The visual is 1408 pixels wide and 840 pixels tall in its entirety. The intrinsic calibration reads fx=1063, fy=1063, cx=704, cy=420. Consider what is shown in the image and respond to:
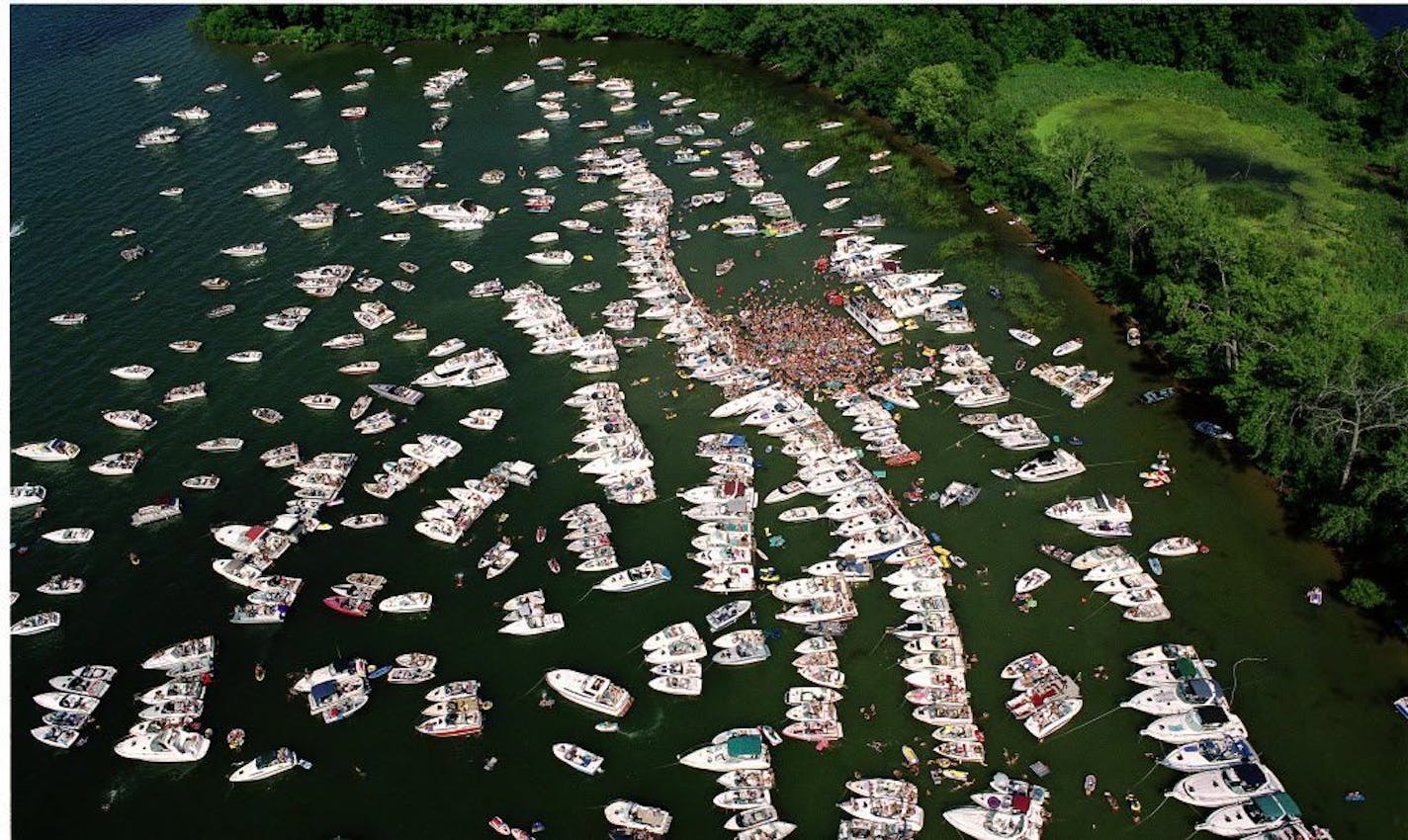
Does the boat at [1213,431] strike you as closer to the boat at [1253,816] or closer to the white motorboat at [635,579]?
the boat at [1253,816]

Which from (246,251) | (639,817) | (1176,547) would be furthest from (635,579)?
(246,251)

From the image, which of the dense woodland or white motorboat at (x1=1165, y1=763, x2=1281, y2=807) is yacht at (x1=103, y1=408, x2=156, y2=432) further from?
white motorboat at (x1=1165, y1=763, x2=1281, y2=807)

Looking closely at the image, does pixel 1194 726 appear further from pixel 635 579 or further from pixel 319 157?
pixel 319 157

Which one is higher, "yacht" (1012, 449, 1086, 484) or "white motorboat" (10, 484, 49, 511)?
"yacht" (1012, 449, 1086, 484)

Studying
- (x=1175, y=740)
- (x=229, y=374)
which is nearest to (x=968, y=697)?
(x=1175, y=740)

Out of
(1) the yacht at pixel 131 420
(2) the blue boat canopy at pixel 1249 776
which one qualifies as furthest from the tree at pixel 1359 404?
(1) the yacht at pixel 131 420

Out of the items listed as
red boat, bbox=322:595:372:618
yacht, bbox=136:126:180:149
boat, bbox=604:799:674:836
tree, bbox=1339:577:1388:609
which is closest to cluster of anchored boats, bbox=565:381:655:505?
red boat, bbox=322:595:372:618
